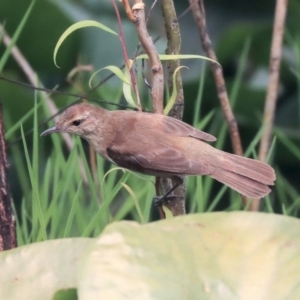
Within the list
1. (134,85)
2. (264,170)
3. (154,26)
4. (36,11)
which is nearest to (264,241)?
(134,85)

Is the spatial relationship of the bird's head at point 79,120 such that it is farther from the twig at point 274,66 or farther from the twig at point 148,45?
the twig at point 148,45

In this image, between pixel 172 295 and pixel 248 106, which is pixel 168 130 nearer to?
pixel 172 295

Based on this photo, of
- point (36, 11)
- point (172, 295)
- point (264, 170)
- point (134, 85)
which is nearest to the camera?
point (172, 295)

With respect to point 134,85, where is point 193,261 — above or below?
below

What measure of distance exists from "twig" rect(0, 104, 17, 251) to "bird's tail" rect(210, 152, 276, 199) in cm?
72

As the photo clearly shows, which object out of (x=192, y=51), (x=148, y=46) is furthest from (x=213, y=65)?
(x=192, y=51)

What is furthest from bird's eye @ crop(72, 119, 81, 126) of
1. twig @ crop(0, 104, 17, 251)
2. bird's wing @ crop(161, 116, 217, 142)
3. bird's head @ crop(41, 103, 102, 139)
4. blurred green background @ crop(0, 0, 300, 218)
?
blurred green background @ crop(0, 0, 300, 218)

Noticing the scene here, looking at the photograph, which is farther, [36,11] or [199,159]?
[36,11]

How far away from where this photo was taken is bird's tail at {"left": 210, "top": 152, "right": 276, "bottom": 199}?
225 cm

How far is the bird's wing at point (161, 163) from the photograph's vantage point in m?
2.13

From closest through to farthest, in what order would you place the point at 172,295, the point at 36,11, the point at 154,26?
the point at 172,295 < the point at 36,11 < the point at 154,26

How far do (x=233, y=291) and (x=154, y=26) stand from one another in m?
2.91

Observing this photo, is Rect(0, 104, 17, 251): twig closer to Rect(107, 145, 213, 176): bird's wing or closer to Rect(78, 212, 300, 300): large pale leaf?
Rect(107, 145, 213, 176): bird's wing

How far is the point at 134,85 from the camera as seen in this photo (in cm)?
170
